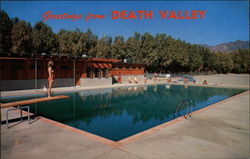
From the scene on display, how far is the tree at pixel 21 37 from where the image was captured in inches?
1049

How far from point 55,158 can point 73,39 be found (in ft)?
124

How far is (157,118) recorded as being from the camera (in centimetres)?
895

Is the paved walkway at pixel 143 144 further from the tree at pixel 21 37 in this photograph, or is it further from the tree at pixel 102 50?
the tree at pixel 102 50

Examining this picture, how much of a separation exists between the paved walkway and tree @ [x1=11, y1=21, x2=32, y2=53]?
25122 mm

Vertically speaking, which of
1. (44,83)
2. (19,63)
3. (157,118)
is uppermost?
(19,63)

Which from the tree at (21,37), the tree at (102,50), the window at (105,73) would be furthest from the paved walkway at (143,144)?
the tree at (102,50)

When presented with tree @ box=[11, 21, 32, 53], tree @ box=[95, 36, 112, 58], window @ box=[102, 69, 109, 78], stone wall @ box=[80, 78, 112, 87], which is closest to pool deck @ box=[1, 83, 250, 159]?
stone wall @ box=[80, 78, 112, 87]

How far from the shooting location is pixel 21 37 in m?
27.5

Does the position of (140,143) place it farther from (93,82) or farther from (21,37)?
(21,37)

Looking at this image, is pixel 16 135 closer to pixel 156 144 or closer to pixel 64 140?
pixel 64 140

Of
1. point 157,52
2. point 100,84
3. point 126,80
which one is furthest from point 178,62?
point 100,84

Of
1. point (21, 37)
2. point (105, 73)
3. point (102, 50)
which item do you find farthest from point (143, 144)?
point (102, 50)

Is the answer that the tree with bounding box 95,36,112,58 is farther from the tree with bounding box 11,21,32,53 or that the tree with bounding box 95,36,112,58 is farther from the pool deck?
the pool deck

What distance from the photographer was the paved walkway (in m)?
3.98
